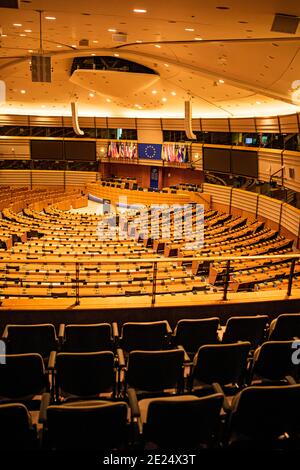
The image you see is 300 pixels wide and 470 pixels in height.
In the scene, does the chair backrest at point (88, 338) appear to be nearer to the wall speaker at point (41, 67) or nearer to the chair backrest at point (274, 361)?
the chair backrest at point (274, 361)

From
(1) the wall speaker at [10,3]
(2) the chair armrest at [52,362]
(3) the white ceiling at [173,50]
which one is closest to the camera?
(2) the chair armrest at [52,362]

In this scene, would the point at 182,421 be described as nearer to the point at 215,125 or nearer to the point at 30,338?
the point at 30,338

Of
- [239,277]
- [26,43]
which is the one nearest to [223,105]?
[26,43]

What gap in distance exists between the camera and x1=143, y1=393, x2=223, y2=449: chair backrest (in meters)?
3.22

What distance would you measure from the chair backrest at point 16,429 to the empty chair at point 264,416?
1.54 meters

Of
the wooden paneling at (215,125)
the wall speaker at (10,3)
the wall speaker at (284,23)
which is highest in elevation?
the wooden paneling at (215,125)

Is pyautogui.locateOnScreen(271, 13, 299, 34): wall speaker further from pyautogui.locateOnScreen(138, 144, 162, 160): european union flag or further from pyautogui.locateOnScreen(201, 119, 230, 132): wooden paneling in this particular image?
pyautogui.locateOnScreen(138, 144, 162, 160): european union flag

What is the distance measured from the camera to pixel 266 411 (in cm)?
349

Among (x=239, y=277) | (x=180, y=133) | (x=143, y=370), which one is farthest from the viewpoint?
(x=180, y=133)

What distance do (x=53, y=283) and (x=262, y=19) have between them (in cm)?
668

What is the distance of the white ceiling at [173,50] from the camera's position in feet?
27.2

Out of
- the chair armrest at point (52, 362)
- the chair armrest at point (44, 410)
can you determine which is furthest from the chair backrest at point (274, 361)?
the chair armrest at point (44, 410)
